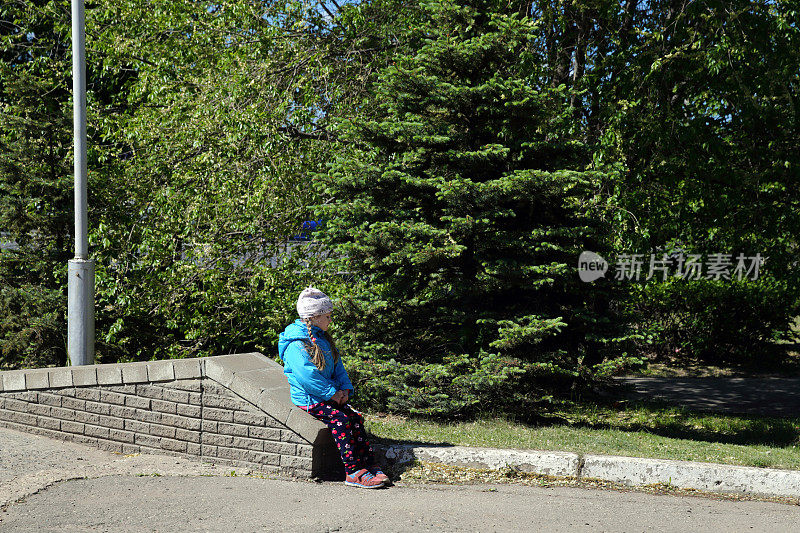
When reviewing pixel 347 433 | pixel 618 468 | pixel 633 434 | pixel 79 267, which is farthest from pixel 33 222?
pixel 618 468

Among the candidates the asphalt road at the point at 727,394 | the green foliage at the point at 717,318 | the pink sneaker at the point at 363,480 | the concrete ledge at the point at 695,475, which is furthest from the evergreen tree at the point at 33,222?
the green foliage at the point at 717,318

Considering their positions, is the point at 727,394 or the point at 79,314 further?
the point at 727,394

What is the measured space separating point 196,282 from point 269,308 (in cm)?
108

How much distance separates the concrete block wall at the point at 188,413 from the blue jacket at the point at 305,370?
0.14m

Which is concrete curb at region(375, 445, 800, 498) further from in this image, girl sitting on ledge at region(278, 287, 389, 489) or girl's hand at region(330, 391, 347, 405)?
girl's hand at region(330, 391, 347, 405)

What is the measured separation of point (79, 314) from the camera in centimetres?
705

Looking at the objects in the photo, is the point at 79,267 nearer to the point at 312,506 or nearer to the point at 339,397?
the point at 339,397

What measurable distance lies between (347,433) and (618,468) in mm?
1971

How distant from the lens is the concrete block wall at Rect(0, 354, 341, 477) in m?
5.34

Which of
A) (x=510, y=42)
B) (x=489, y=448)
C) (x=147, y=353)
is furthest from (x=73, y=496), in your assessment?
(x=147, y=353)

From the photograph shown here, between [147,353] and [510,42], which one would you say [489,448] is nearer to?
[510,42]

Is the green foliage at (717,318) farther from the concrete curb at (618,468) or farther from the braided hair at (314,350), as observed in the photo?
the braided hair at (314,350)

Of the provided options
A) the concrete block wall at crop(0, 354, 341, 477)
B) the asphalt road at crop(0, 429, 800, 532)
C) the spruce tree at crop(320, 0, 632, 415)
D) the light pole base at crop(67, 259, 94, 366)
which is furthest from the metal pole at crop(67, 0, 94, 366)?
the spruce tree at crop(320, 0, 632, 415)

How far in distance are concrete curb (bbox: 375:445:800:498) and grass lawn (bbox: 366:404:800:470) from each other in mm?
281
